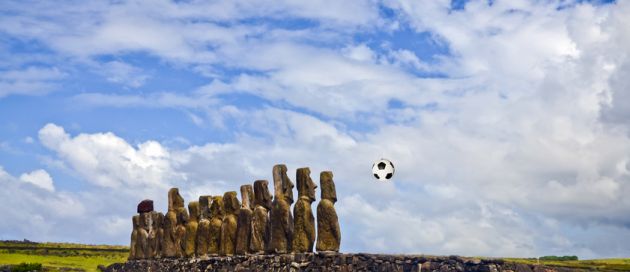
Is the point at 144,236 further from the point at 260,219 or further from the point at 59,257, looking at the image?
the point at 59,257

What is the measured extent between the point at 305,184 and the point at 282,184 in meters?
1.52

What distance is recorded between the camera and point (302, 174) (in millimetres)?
27516

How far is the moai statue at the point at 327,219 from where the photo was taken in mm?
25750

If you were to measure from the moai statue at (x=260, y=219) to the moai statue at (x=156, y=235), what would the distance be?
339 inches

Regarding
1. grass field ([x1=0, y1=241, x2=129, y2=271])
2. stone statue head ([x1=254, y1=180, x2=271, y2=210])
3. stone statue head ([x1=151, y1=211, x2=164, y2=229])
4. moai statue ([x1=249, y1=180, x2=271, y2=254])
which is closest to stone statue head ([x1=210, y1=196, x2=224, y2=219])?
moai statue ([x1=249, y1=180, x2=271, y2=254])

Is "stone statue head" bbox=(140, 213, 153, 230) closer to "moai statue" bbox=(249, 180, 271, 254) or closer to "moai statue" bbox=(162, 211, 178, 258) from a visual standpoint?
"moai statue" bbox=(162, 211, 178, 258)

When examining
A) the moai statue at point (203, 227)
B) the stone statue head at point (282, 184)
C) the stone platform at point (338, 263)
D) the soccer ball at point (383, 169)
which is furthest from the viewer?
the moai statue at point (203, 227)

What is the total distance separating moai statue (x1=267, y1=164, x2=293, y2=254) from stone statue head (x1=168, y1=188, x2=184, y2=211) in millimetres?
9294

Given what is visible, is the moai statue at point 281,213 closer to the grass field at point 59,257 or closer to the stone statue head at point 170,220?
the stone statue head at point 170,220

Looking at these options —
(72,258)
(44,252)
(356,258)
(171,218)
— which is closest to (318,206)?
(356,258)

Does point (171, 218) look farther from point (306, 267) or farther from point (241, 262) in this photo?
point (306, 267)

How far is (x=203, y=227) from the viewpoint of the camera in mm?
33719

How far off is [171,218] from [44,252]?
3657 cm

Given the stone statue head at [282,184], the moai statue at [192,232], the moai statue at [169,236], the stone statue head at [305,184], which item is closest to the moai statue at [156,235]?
the moai statue at [169,236]
